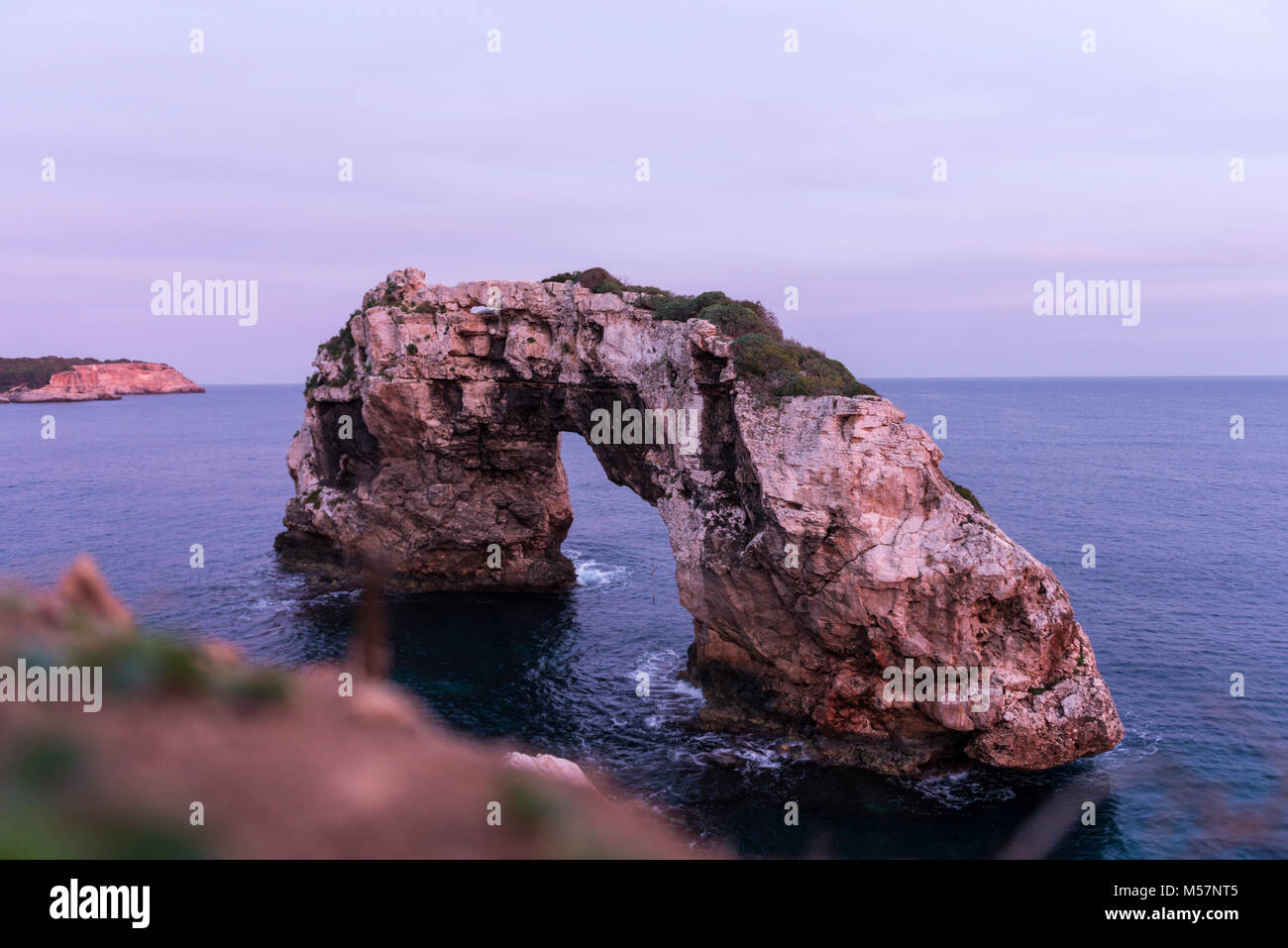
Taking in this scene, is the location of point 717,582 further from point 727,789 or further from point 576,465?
point 576,465

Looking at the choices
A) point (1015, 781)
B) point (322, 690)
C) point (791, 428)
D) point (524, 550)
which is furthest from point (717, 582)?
point (322, 690)

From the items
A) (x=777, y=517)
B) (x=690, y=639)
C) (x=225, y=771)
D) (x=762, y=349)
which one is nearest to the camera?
(x=225, y=771)

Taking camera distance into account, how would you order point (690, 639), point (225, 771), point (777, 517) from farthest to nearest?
point (690, 639) → point (777, 517) → point (225, 771)

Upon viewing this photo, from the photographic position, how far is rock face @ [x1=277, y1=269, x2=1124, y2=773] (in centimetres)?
2791

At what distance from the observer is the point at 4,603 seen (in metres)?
5.31

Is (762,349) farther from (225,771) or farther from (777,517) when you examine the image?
(225,771)

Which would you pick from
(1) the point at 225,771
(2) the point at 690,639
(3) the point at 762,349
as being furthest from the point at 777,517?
(1) the point at 225,771

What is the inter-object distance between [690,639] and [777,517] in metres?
15.8

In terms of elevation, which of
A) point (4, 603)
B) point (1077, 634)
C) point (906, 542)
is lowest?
point (1077, 634)

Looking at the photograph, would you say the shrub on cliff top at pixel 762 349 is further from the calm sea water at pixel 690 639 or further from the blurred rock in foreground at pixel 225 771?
the blurred rock in foreground at pixel 225 771

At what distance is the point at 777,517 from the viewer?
29.7 metres

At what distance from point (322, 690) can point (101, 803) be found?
1386mm

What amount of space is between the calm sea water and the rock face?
222 cm

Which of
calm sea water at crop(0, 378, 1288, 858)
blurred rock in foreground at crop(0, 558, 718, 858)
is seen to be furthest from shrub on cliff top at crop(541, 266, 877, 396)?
blurred rock in foreground at crop(0, 558, 718, 858)
